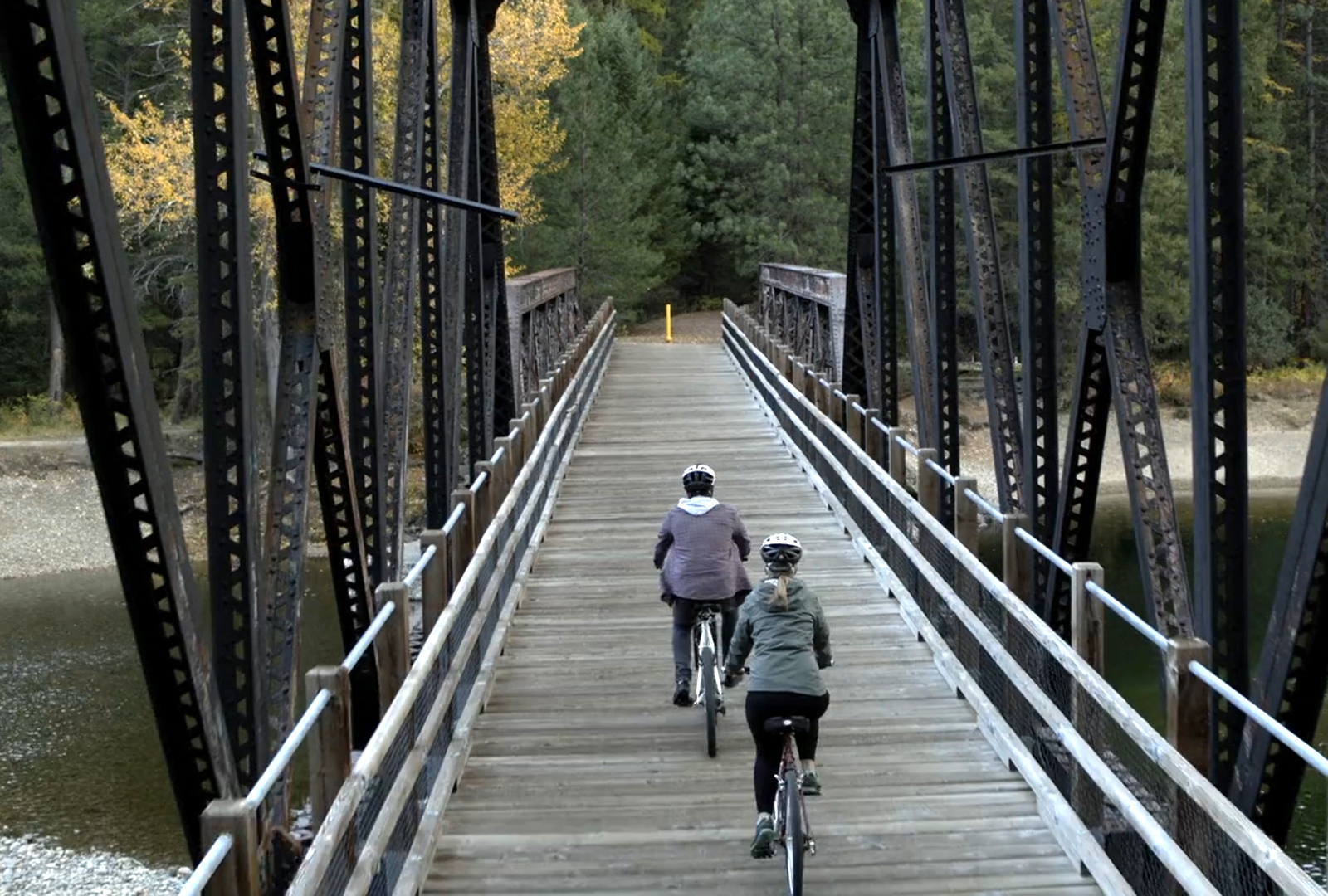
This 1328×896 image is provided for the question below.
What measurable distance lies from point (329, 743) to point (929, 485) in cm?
724

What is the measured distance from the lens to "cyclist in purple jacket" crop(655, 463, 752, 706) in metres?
9.12

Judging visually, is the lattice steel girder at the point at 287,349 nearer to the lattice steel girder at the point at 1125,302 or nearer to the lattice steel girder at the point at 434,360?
the lattice steel girder at the point at 1125,302

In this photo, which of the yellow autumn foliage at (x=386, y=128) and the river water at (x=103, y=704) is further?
the yellow autumn foliage at (x=386, y=128)

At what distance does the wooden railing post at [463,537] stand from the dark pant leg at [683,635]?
258cm

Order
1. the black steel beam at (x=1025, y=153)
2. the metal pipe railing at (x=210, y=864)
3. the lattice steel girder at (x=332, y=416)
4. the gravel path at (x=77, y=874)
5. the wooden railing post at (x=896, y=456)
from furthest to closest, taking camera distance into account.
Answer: the gravel path at (x=77, y=874)
the wooden railing post at (x=896, y=456)
the black steel beam at (x=1025, y=153)
the lattice steel girder at (x=332, y=416)
the metal pipe railing at (x=210, y=864)

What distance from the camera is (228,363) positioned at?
6.51 m

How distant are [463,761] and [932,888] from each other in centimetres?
261

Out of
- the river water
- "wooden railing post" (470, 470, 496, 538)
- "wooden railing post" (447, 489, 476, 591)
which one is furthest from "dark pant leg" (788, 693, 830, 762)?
the river water

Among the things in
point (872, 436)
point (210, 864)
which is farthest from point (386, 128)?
point (210, 864)

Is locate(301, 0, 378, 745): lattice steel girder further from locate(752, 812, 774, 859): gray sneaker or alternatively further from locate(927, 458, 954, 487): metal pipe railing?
locate(927, 458, 954, 487): metal pipe railing

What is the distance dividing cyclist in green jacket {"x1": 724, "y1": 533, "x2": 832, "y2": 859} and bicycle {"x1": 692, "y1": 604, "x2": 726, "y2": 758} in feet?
5.09

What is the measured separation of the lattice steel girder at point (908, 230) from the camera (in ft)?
51.1

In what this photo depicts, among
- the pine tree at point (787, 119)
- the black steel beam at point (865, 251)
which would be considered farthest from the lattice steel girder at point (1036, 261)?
the pine tree at point (787, 119)

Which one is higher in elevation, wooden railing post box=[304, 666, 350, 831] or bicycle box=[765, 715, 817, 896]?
wooden railing post box=[304, 666, 350, 831]
